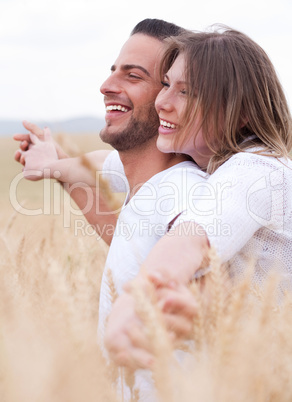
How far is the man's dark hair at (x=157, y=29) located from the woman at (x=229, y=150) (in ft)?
1.00

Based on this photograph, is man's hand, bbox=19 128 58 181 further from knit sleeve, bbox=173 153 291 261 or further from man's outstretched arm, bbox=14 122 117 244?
knit sleeve, bbox=173 153 291 261

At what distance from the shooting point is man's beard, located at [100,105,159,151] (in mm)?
1993

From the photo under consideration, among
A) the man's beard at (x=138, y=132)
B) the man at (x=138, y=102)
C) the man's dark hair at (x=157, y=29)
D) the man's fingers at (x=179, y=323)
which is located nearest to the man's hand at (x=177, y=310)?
the man's fingers at (x=179, y=323)

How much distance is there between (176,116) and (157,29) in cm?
72

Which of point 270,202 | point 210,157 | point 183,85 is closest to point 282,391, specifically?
point 270,202

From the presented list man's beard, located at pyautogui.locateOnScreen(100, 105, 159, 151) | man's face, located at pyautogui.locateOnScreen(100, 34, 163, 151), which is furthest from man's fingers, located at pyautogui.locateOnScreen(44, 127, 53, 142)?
man's beard, located at pyautogui.locateOnScreen(100, 105, 159, 151)

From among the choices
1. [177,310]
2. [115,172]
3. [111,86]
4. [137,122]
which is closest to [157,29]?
[111,86]

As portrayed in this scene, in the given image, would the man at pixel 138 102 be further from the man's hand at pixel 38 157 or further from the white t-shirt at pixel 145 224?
the man's hand at pixel 38 157

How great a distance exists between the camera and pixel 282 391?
29.8 inches

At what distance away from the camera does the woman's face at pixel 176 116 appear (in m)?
1.62

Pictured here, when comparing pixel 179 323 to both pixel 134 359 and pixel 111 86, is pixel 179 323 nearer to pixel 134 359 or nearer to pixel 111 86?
pixel 134 359

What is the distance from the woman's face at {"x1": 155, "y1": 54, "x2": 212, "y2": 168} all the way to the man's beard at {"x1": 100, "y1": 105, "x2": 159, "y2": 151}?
11.0 inches

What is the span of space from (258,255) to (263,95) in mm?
671

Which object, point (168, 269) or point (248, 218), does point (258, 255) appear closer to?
point (248, 218)
